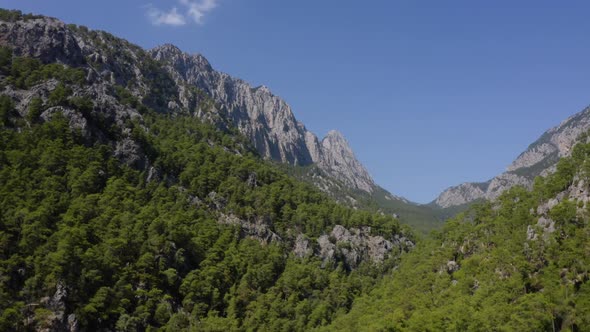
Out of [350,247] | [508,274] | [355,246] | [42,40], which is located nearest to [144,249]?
[350,247]

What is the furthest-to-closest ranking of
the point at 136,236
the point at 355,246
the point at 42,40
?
the point at 42,40, the point at 355,246, the point at 136,236

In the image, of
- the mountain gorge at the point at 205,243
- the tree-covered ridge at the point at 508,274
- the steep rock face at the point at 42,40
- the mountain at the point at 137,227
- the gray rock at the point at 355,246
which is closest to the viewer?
the tree-covered ridge at the point at 508,274

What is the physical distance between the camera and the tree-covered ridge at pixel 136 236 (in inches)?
3450

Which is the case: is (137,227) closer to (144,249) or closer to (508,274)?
(144,249)

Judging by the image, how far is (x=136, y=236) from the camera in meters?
108

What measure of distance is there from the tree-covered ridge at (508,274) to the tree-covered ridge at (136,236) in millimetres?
22824

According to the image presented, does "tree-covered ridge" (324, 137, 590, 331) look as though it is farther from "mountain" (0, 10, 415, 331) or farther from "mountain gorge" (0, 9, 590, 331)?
"mountain" (0, 10, 415, 331)

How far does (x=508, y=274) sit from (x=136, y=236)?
8839 centimetres

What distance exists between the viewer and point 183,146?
18800cm

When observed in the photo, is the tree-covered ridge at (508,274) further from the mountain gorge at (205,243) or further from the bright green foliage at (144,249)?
the bright green foliage at (144,249)

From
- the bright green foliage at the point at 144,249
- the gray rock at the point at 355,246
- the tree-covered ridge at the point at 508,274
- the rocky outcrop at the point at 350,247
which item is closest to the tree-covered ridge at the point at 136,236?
the bright green foliage at the point at 144,249

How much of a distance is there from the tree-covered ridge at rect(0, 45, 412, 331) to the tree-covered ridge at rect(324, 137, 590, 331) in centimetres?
2282

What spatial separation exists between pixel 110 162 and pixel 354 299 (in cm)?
8557

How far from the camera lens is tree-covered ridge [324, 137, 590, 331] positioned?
77.1 metres
